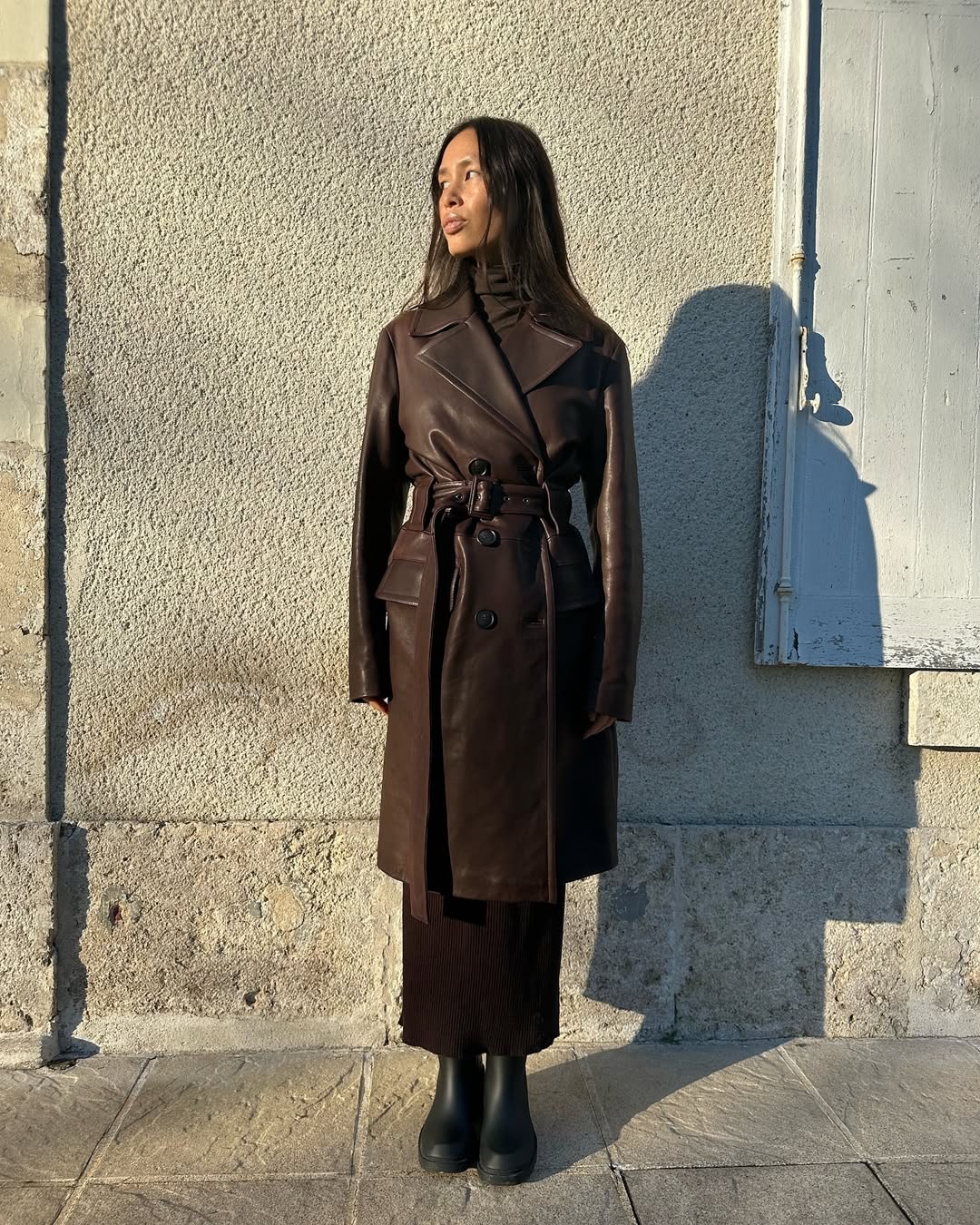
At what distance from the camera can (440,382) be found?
2.13 meters

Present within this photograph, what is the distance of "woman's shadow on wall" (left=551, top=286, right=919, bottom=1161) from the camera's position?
2.80m

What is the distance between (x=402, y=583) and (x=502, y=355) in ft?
1.74

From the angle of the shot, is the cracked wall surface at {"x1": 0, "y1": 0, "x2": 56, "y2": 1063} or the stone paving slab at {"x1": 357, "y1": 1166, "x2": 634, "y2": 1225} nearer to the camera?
the stone paving slab at {"x1": 357, "y1": 1166, "x2": 634, "y2": 1225}

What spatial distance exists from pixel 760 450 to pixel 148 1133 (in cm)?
236

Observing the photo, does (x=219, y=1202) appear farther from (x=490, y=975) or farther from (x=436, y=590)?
(x=436, y=590)

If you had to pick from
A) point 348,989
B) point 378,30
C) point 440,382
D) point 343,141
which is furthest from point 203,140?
point 348,989

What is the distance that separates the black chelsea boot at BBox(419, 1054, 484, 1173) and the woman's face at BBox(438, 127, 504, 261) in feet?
5.95

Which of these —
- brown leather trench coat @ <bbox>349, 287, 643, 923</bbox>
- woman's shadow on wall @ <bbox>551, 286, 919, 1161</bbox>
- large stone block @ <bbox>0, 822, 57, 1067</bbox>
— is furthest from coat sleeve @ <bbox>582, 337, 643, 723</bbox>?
large stone block @ <bbox>0, 822, 57, 1067</bbox>

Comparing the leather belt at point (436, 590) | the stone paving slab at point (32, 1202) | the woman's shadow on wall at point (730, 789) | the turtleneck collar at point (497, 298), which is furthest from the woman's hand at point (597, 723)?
the stone paving slab at point (32, 1202)

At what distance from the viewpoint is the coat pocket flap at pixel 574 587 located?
6.82 feet

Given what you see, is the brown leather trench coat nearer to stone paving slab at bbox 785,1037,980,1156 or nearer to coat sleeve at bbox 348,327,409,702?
coat sleeve at bbox 348,327,409,702

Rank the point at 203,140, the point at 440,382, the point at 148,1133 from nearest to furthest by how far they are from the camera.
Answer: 1. the point at 440,382
2. the point at 148,1133
3. the point at 203,140

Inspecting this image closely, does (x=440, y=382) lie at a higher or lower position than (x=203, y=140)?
lower

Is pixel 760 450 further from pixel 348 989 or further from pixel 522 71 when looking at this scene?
pixel 348 989
